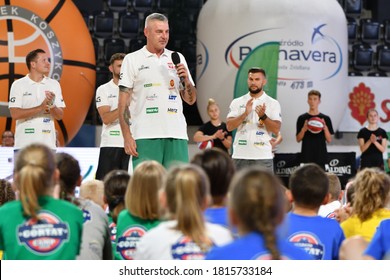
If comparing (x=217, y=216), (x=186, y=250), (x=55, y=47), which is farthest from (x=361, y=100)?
(x=186, y=250)

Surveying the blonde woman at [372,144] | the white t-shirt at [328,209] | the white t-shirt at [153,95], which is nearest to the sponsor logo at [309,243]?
the white t-shirt at [328,209]

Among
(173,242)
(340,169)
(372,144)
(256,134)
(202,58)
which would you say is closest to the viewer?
(173,242)

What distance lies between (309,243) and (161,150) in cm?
284

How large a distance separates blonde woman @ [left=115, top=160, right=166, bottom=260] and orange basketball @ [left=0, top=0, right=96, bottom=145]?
280 inches

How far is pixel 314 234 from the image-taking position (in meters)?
4.36

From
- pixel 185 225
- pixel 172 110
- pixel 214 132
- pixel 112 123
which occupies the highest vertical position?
pixel 172 110

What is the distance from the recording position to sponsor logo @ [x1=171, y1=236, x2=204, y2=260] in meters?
3.54

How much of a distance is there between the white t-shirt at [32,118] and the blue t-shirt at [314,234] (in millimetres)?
4621

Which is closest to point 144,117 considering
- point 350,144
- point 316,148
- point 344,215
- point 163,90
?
point 163,90

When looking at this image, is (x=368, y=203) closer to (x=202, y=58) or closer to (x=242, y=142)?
(x=242, y=142)

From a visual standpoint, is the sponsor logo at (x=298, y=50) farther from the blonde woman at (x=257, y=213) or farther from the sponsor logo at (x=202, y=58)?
the blonde woman at (x=257, y=213)

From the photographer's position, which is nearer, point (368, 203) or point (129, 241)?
point (129, 241)

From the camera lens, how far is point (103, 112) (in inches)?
344

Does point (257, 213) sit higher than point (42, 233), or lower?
higher
